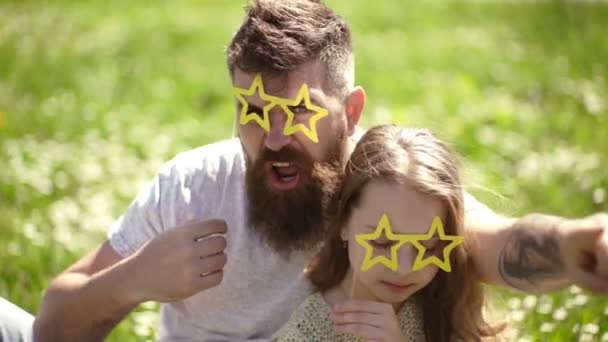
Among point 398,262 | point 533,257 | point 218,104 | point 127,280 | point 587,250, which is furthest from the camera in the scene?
point 218,104

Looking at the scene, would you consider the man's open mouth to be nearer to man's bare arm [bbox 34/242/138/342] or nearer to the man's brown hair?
the man's brown hair

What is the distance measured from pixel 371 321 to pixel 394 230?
10.4 inches

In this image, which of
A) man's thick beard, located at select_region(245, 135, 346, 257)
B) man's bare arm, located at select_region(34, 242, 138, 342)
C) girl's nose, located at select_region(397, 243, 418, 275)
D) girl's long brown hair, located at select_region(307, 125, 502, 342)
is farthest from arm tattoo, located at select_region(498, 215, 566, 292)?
man's bare arm, located at select_region(34, 242, 138, 342)

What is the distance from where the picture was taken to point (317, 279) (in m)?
3.18

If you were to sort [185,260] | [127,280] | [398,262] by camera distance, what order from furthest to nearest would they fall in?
[127,280], [185,260], [398,262]

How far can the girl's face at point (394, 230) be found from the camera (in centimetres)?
284

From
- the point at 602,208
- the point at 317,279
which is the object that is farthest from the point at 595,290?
the point at 602,208

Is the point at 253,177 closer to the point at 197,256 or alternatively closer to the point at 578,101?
the point at 197,256

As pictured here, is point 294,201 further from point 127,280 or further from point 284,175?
point 127,280

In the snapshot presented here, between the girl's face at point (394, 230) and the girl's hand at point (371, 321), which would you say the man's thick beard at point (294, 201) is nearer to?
the girl's face at point (394, 230)

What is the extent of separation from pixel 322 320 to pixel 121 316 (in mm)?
698

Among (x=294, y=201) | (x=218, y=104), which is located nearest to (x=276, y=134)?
(x=294, y=201)

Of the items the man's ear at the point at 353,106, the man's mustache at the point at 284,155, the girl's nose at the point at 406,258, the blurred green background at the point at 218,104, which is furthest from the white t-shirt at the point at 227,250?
the blurred green background at the point at 218,104

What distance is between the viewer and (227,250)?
132 inches
